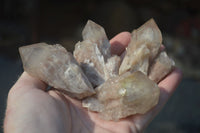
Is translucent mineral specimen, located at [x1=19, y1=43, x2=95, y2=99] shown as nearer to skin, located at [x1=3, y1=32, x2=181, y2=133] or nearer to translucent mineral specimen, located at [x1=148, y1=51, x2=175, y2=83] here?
skin, located at [x1=3, y1=32, x2=181, y2=133]

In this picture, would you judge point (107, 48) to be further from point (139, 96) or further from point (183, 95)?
point (183, 95)

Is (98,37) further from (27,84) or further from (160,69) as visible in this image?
(27,84)

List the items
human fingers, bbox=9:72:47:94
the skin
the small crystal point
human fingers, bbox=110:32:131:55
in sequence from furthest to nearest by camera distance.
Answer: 1. human fingers, bbox=110:32:131:55
2. the small crystal point
3. human fingers, bbox=9:72:47:94
4. the skin

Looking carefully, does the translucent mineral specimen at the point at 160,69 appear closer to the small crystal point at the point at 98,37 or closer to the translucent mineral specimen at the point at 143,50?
the translucent mineral specimen at the point at 143,50

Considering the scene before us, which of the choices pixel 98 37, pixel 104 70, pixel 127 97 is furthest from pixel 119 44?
pixel 127 97

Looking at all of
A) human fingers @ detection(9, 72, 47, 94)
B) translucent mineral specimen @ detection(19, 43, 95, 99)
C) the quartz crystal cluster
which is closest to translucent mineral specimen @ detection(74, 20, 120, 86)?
the quartz crystal cluster

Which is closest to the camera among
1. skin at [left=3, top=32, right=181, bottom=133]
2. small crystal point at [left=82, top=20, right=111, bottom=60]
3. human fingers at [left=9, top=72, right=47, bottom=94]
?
skin at [left=3, top=32, right=181, bottom=133]

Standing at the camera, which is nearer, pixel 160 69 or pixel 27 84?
pixel 27 84
